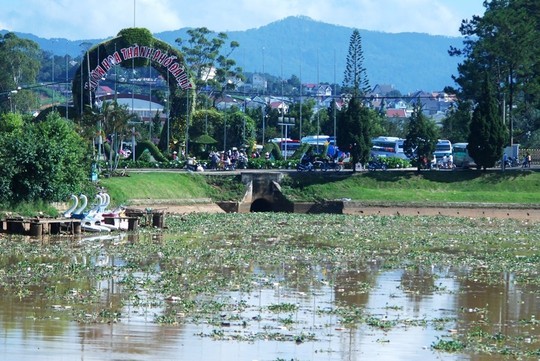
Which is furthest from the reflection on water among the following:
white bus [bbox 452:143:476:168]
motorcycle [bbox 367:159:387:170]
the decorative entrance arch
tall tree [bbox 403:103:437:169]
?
white bus [bbox 452:143:476:168]

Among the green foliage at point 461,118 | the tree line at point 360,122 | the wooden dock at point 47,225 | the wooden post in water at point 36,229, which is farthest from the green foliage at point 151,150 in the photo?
the wooden post in water at point 36,229

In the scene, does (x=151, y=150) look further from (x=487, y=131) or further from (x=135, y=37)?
(x=487, y=131)

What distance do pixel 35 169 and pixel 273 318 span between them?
28427 millimetres

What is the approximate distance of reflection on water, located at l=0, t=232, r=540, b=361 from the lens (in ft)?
78.6

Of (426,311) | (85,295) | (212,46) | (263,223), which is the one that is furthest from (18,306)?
(212,46)

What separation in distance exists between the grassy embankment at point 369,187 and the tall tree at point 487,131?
141 cm

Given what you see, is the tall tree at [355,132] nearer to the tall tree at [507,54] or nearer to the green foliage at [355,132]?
the green foliage at [355,132]

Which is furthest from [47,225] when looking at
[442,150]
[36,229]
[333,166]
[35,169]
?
[442,150]

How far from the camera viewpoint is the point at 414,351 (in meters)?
24.6

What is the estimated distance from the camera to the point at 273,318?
2792cm

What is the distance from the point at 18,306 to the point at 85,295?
2.53 meters

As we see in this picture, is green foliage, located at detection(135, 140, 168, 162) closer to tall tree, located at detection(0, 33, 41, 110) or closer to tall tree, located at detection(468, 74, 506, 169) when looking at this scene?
tall tree, located at detection(468, 74, 506, 169)

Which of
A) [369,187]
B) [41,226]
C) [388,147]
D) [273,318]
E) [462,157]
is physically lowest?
[273,318]

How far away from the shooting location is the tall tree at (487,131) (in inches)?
3093
